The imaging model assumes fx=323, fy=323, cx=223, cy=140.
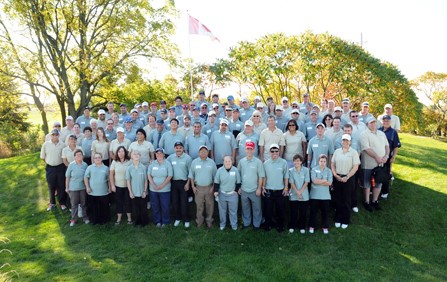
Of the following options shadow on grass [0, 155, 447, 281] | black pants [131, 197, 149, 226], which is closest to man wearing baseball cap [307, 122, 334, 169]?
shadow on grass [0, 155, 447, 281]

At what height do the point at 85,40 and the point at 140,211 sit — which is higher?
the point at 85,40

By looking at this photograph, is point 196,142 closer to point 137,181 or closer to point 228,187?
point 228,187

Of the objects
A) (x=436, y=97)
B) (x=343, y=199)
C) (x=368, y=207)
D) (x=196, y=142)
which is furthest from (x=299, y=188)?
(x=436, y=97)

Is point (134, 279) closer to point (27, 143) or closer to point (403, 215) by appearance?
point (403, 215)

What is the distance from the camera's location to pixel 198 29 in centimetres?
1321

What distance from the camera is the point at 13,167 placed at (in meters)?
14.0

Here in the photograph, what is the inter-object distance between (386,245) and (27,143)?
22.6 meters

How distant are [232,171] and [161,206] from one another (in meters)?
2.02

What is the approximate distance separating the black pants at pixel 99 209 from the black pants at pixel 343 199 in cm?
544

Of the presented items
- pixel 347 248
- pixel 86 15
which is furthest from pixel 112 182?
pixel 86 15

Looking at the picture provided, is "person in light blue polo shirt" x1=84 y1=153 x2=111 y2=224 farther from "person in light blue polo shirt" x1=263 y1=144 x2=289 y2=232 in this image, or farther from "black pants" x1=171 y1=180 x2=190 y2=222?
"person in light blue polo shirt" x1=263 y1=144 x2=289 y2=232

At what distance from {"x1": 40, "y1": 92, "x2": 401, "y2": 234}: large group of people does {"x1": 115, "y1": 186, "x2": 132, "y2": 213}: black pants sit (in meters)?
0.02

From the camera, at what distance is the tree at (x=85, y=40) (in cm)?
1844

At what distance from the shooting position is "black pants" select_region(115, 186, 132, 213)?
7.72 m
